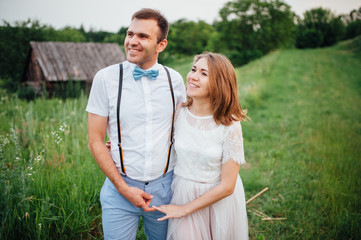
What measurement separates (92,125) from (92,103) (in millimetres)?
174

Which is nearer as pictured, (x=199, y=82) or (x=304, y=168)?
(x=199, y=82)

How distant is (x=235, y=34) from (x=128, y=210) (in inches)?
1754

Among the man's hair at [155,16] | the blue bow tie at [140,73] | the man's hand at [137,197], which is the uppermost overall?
the man's hair at [155,16]

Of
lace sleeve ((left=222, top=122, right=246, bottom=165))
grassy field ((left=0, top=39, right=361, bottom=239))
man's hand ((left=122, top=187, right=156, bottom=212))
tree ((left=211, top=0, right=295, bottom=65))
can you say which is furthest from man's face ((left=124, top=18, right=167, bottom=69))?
tree ((left=211, top=0, right=295, bottom=65))

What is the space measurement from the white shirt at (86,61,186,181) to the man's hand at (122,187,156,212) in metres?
0.13

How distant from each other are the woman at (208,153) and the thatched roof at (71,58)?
13.2 m

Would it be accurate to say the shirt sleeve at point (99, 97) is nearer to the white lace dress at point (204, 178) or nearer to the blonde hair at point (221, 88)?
the white lace dress at point (204, 178)

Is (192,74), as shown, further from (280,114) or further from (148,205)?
(280,114)

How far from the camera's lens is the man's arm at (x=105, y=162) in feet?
5.91

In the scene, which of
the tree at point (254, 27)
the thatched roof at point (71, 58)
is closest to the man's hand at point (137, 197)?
the thatched roof at point (71, 58)

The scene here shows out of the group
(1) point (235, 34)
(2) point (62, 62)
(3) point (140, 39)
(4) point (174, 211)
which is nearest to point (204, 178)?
(4) point (174, 211)

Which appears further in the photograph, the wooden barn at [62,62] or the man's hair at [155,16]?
the wooden barn at [62,62]

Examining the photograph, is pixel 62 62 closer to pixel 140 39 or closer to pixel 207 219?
pixel 140 39

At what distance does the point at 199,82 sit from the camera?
6.61 feet
